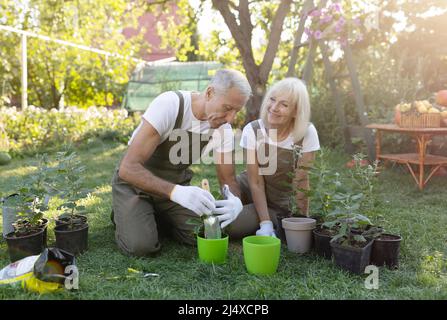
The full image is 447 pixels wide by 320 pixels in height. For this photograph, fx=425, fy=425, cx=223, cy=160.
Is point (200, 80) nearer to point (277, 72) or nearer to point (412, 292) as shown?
point (277, 72)

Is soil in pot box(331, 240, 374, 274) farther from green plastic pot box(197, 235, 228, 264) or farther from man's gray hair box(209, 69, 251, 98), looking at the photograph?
man's gray hair box(209, 69, 251, 98)

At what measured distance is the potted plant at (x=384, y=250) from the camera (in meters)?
1.90

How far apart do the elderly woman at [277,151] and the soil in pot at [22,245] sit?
1.01 meters

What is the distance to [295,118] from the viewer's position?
2398 millimetres

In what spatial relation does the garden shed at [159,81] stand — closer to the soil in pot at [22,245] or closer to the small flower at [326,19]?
the small flower at [326,19]

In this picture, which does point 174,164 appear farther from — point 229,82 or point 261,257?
point 261,257

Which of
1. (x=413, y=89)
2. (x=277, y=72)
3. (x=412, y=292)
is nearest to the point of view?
(x=412, y=292)

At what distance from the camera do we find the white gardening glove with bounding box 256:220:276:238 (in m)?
2.32

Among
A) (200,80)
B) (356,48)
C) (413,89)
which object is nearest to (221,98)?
(413,89)

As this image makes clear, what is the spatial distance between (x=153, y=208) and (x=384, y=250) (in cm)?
123

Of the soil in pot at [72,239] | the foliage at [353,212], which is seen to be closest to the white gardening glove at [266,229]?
the foliage at [353,212]

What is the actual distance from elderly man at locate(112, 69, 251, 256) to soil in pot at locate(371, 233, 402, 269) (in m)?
0.68
